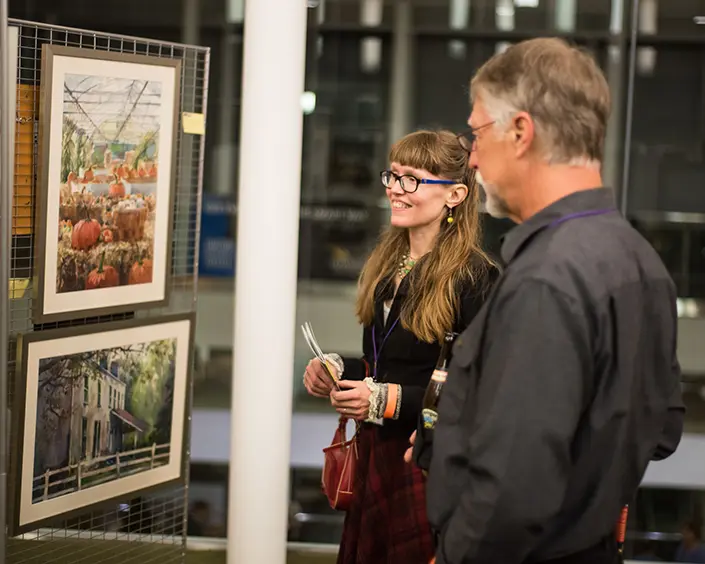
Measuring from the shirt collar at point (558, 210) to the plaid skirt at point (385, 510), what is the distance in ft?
3.02

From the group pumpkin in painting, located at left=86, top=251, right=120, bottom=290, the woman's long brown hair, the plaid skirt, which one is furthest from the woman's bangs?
pumpkin in painting, located at left=86, top=251, right=120, bottom=290

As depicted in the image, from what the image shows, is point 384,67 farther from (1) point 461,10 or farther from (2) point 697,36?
(2) point 697,36

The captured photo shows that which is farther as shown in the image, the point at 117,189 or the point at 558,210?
the point at 117,189

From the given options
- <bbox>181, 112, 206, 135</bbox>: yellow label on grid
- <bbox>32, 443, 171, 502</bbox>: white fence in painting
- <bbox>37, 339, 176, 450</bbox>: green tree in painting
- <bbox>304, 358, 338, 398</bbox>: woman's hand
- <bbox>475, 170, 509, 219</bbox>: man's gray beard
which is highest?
<bbox>181, 112, 206, 135</bbox>: yellow label on grid

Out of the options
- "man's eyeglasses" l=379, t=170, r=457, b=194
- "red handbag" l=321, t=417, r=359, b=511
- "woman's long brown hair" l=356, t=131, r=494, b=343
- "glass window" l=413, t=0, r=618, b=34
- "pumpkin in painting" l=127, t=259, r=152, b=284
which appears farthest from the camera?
"glass window" l=413, t=0, r=618, b=34

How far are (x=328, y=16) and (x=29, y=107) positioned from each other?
3.14 metres

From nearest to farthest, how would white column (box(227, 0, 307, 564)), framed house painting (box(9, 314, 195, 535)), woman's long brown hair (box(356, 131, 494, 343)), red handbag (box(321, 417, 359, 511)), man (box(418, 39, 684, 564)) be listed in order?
man (box(418, 39, 684, 564)), woman's long brown hair (box(356, 131, 494, 343)), red handbag (box(321, 417, 359, 511)), framed house painting (box(9, 314, 195, 535)), white column (box(227, 0, 307, 564))

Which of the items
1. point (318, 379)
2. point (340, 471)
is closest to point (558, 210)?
point (318, 379)

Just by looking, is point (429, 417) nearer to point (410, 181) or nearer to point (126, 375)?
point (410, 181)

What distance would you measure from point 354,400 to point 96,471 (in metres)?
0.95

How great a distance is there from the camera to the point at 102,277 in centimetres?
253

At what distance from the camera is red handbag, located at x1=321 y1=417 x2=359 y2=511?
7.45 feet

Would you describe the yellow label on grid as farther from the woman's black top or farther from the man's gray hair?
the man's gray hair

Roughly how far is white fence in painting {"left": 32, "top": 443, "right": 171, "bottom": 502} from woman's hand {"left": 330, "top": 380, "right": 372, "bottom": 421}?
89 centimetres
